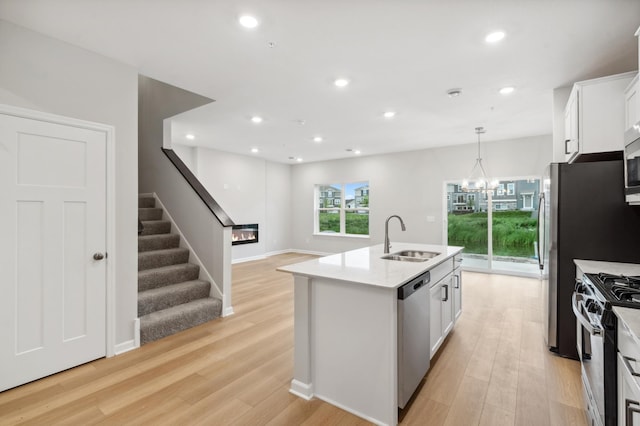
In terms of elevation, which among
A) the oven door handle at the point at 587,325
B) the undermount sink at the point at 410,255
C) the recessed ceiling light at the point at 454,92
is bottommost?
the oven door handle at the point at 587,325

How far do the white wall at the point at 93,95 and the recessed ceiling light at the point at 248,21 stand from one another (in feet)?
4.69

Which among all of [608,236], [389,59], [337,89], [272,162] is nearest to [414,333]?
[608,236]

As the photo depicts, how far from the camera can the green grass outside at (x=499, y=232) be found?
5773 millimetres

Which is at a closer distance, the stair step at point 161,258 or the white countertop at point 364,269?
the white countertop at point 364,269

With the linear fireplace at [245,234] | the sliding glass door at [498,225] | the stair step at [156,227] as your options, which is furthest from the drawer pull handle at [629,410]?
the linear fireplace at [245,234]

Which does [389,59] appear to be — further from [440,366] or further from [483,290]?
[483,290]

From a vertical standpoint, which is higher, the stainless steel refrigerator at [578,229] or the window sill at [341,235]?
the stainless steel refrigerator at [578,229]

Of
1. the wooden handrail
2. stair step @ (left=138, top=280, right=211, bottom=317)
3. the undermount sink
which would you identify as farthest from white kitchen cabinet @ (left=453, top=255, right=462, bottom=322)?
stair step @ (left=138, top=280, right=211, bottom=317)

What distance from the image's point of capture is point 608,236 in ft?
8.11

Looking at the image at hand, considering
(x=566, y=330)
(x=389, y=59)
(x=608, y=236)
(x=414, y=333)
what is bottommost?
(x=566, y=330)

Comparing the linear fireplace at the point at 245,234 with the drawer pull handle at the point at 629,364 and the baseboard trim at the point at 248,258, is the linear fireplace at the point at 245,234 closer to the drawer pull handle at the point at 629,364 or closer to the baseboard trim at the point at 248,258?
the baseboard trim at the point at 248,258

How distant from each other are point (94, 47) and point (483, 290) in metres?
5.87

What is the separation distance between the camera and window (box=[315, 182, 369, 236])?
7.79m

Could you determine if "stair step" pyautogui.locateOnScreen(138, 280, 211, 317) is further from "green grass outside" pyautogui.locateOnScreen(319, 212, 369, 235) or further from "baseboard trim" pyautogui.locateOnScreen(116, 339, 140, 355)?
"green grass outside" pyautogui.locateOnScreen(319, 212, 369, 235)
